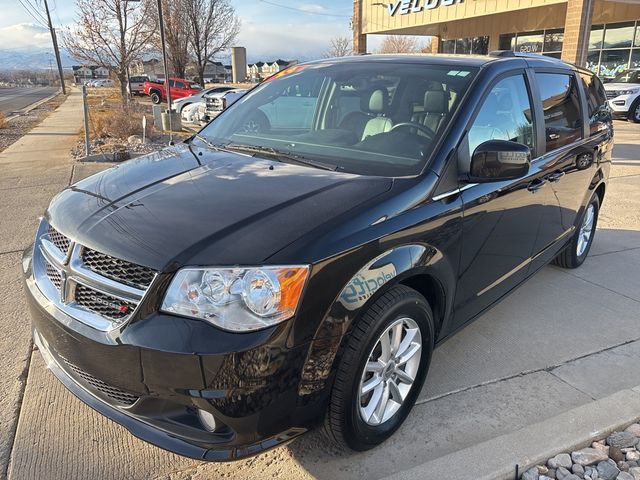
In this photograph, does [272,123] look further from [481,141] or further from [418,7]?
[418,7]

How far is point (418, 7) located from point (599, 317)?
20.5 meters

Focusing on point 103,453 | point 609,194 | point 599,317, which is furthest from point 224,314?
point 609,194

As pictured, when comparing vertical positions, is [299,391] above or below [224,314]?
below

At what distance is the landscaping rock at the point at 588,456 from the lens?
94.4 inches

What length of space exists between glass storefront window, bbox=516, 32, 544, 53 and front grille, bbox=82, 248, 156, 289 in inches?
968

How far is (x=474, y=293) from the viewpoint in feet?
9.84

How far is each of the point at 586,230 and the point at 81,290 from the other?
4531 millimetres

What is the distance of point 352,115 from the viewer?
3158mm

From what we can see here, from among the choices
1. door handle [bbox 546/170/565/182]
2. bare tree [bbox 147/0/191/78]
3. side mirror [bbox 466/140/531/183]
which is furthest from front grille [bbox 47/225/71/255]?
bare tree [bbox 147/0/191/78]

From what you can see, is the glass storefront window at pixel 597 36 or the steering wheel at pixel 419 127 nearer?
the steering wheel at pixel 419 127

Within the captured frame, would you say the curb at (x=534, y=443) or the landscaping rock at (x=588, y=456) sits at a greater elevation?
the curb at (x=534, y=443)

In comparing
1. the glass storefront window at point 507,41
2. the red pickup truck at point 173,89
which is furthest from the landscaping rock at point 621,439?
the red pickup truck at point 173,89

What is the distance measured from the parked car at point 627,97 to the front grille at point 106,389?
18563mm

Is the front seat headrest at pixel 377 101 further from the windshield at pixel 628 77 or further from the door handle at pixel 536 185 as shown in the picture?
the windshield at pixel 628 77
